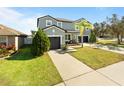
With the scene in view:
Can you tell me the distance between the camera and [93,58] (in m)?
13.1

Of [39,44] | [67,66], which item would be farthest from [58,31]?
[67,66]

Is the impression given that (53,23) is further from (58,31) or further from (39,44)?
(39,44)

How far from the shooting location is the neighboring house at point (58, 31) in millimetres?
15991

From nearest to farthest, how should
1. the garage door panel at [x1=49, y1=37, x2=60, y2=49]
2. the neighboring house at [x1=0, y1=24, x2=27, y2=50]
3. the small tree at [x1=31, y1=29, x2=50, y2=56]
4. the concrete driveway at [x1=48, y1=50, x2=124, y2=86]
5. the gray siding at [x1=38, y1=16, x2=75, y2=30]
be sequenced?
the concrete driveway at [x1=48, y1=50, x2=124, y2=86] < the small tree at [x1=31, y1=29, x2=50, y2=56] < the garage door panel at [x1=49, y1=37, x2=60, y2=49] < the gray siding at [x1=38, y1=16, x2=75, y2=30] < the neighboring house at [x1=0, y1=24, x2=27, y2=50]

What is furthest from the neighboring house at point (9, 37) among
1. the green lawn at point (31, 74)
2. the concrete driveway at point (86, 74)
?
the concrete driveway at point (86, 74)

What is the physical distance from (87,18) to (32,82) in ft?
30.0

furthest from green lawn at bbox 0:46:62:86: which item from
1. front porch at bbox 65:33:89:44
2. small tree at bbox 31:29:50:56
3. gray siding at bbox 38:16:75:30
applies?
gray siding at bbox 38:16:75:30

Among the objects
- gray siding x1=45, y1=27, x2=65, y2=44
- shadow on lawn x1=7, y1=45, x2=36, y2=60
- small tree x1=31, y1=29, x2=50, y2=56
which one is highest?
gray siding x1=45, y1=27, x2=65, y2=44

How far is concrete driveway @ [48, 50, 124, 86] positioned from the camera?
8.27 metres

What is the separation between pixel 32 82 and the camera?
8.72 metres

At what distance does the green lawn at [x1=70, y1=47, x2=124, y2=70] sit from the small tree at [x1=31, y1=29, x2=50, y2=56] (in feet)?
7.66

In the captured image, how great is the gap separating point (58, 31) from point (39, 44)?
3.44 metres

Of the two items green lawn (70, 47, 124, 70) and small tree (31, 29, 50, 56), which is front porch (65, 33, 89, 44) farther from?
small tree (31, 29, 50, 56)

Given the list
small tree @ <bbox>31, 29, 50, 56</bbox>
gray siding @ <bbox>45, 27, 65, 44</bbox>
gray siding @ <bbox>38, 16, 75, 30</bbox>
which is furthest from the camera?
gray siding @ <bbox>38, 16, 75, 30</bbox>
